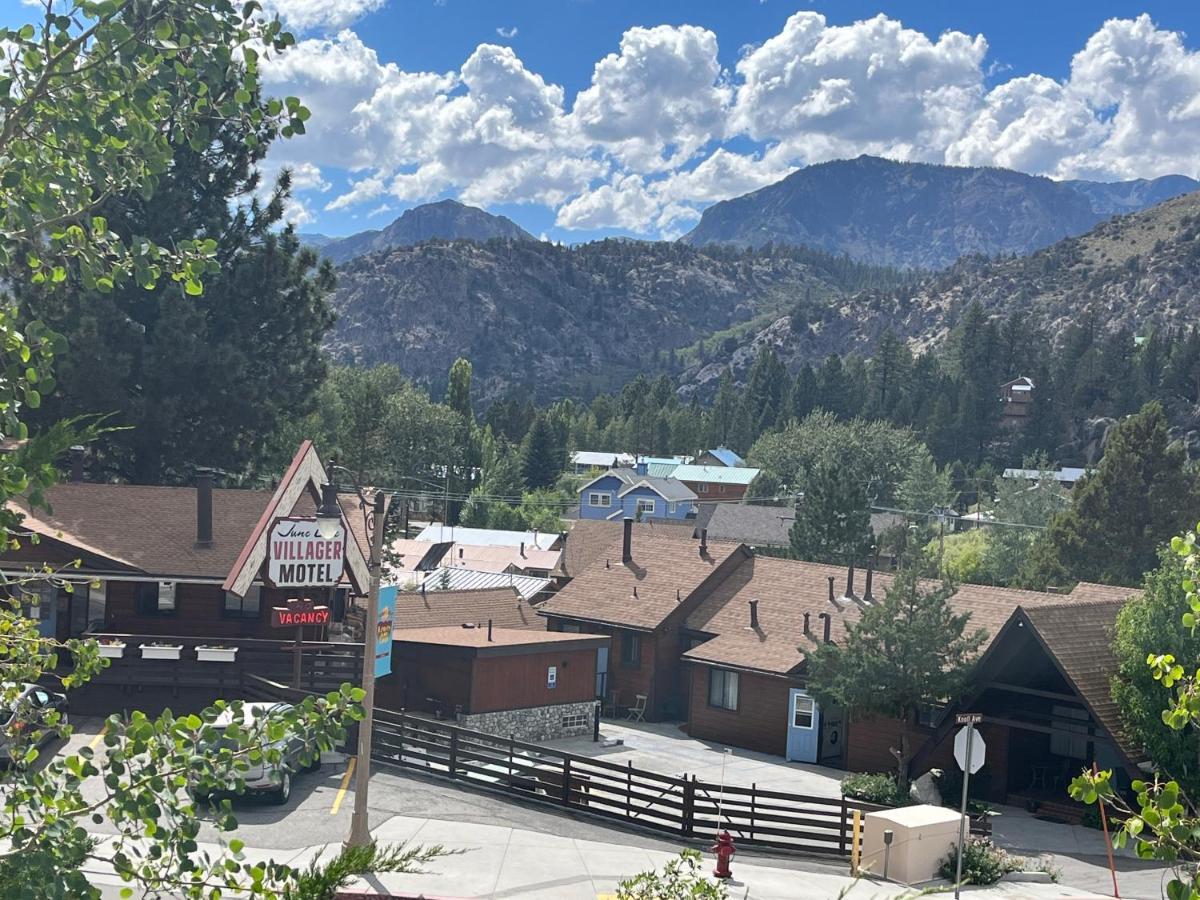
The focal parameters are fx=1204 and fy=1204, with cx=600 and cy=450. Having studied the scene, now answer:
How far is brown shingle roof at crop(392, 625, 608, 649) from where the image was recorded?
37312 mm

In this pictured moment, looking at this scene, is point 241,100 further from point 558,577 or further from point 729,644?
point 558,577

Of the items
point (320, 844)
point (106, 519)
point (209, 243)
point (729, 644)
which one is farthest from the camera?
point (729, 644)

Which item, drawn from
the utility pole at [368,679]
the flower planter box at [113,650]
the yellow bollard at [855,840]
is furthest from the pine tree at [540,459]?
the utility pole at [368,679]

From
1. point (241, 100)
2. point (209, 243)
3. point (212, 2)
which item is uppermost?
point (212, 2)

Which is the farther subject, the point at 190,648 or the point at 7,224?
the point at 190,648

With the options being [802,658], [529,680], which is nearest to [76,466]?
[529,680]

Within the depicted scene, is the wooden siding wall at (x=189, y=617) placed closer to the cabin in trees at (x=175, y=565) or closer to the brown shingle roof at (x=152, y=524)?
the cabin in trees at (x=175, y=565)

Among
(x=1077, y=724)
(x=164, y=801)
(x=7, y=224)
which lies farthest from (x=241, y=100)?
(x=1077, y=724)

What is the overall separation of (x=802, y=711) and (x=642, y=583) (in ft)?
36.2

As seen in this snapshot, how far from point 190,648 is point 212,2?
28.9 m

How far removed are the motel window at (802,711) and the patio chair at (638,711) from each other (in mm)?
7481

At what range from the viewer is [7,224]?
22.7 feet

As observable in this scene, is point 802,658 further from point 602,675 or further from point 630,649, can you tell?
point 602,675

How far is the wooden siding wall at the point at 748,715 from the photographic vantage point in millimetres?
39531
